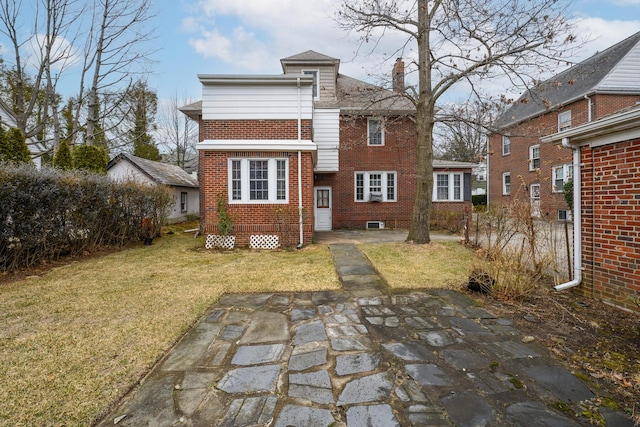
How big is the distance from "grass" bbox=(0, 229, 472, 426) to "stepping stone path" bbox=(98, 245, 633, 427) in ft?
1.12

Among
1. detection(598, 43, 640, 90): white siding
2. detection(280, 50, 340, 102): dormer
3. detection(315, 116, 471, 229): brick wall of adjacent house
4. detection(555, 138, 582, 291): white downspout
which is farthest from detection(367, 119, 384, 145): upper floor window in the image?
detection(598, 43, 640, 90): white siding

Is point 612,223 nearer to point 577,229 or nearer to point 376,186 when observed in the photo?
point 577,229

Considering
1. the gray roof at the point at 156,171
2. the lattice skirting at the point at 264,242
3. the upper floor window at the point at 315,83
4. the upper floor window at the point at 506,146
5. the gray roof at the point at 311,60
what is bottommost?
the lattice skirting at the point at 264,242

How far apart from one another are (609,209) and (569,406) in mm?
3510

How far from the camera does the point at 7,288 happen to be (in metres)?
5.42

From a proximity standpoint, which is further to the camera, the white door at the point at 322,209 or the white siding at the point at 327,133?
the white door at the point at 322,209

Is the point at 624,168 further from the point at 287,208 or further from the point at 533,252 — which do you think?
the point at 287,208

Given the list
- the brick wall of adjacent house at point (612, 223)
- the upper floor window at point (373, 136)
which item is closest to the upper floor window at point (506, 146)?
the upper floor window at point (373, 136)

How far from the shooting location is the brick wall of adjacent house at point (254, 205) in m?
9.39

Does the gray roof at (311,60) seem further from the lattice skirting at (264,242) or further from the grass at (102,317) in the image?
the grass at (102,317)

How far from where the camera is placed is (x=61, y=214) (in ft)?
23.9

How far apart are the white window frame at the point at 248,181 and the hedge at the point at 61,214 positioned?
362cm

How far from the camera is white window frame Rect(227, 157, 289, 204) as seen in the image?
31.0 ft

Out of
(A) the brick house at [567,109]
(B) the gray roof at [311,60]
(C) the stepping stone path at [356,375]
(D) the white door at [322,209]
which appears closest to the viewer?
(C) the stepping stone path at [356,375]
